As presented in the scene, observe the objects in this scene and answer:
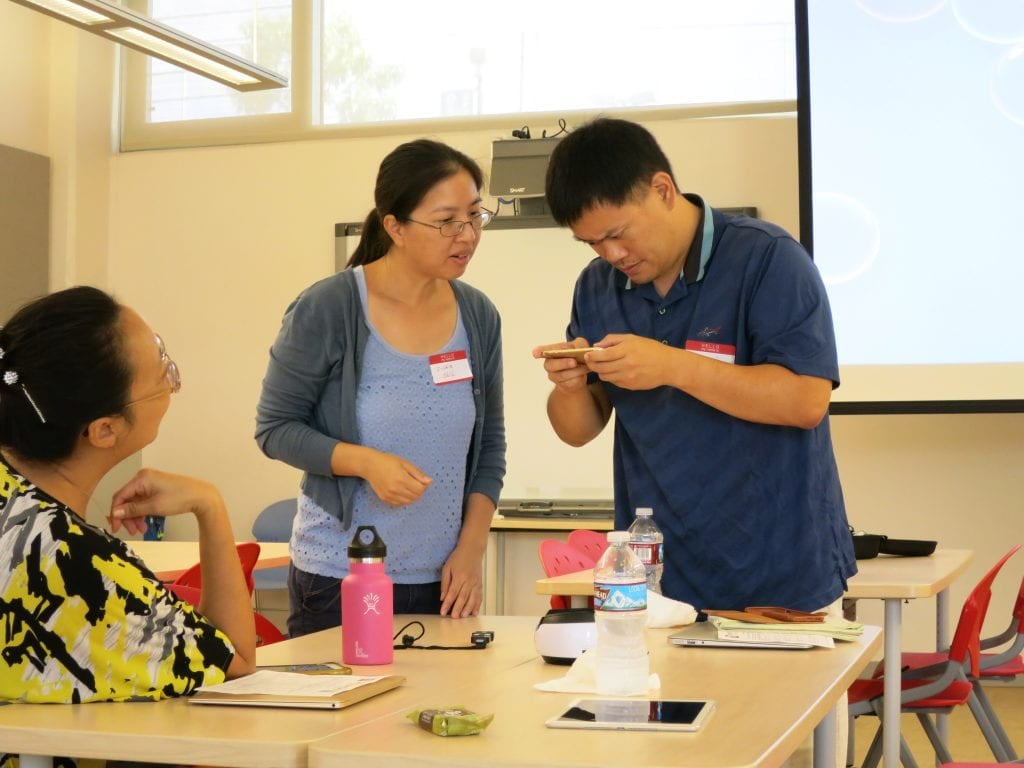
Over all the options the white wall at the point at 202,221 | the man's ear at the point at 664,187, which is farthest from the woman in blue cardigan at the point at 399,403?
the white wall at the point at 202,221

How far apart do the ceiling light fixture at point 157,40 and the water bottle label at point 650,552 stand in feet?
10.1

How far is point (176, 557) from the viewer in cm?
400

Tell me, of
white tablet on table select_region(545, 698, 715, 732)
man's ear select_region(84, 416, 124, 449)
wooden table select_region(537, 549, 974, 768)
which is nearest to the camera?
white tablet on table select_region(545, 698, 715, 732)

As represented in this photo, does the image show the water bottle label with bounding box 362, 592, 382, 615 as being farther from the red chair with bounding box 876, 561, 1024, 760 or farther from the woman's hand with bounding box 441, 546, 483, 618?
the red chair with bounding box 876, 561, 1024, 760

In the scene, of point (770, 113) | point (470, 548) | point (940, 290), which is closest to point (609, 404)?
point (470, 548)

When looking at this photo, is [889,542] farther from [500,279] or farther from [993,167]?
[500,279]

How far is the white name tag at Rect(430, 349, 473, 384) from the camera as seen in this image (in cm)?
238

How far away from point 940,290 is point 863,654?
3.78 metres

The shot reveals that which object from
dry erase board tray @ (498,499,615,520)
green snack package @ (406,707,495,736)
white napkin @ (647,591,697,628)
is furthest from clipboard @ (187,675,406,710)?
dry erase board tray @ (498,499,615,520)

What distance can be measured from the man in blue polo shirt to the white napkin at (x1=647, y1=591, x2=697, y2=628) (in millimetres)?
76

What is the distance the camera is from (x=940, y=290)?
5.26m

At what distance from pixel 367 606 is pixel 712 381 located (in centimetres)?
64

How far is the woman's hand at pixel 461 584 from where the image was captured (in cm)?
232

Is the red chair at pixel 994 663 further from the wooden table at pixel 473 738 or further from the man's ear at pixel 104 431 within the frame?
the man's ear at pixel 104 431
